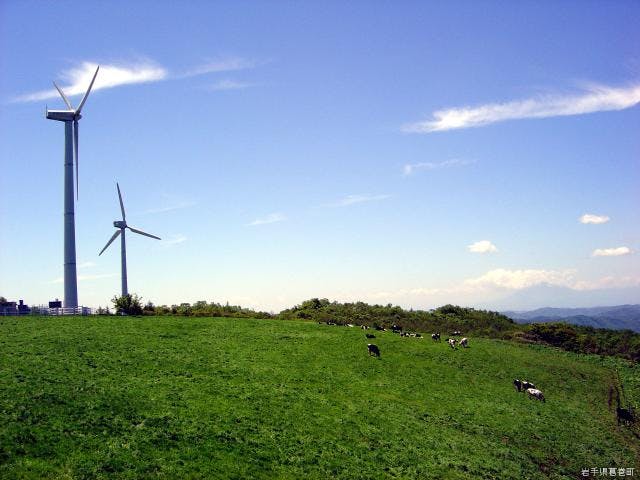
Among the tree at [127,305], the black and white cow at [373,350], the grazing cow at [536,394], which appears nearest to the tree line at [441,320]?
the tree at [127,305]

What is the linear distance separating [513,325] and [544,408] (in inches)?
1855

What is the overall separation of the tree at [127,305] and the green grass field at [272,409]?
6.97 metres

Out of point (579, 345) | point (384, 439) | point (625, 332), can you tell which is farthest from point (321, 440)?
point (625, 332)

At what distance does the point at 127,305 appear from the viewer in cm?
6281

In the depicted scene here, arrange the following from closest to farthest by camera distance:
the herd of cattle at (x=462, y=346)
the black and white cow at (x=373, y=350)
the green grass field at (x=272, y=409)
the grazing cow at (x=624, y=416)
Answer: the green grass field at (x=272, y=409), the grazing cow at (x=624, y=416), the herd of cattle at (x=462, y=346), the black and white cow at (x=373, y=350)

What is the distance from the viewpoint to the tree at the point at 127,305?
6256 centimetres

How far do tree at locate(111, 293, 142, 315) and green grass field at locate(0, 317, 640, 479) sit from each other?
6.97m

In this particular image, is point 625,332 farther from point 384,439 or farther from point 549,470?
point 384,439

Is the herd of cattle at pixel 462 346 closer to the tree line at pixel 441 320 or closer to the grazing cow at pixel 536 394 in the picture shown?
the grazing cow at pixel 536 394

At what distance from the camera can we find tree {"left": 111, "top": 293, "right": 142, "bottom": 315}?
6256 centimetres

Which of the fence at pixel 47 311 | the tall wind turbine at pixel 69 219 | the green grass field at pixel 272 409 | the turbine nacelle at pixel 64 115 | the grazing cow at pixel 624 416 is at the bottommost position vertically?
the grazing cow at pixel 624 416

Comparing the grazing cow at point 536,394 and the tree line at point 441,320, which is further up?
the tree line at point 441,320

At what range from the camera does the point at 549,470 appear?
104 ft

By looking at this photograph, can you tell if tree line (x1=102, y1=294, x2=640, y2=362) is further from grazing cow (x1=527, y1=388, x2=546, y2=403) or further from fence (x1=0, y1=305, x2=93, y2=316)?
grazing cow (x1=527, y1=388, x2=546, y2=403)
